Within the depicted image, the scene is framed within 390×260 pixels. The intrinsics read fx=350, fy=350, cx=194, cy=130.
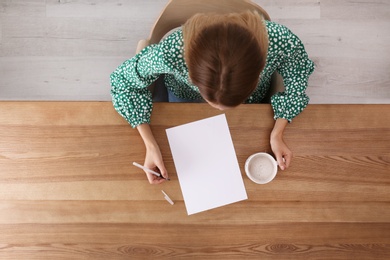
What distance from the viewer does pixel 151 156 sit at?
0.92m

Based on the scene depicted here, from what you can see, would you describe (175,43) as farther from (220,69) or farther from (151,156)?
(151,156)

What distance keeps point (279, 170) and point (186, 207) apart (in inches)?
10.6

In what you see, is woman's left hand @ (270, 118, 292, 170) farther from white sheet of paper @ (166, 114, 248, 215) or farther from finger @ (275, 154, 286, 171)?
white sheet of paper @ (166, 114, 248, 215)

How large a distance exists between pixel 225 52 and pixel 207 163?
1.15 ft

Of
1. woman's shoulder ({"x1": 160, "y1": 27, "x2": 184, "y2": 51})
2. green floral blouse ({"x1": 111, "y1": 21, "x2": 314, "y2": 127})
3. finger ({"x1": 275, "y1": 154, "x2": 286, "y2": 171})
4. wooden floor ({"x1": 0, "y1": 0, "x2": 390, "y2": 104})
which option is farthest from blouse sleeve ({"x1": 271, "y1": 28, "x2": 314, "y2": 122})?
wooden floor ({"x1": 0, "y1": 0, "x2": 390, "y2": 104})

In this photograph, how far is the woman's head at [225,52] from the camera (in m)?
0.71

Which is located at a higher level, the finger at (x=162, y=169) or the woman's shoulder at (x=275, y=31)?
the woman's shoulder at (x=275, y=31)

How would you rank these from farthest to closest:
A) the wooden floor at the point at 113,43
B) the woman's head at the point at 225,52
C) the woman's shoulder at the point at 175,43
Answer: the wooden floor at the point at 113,43 → the woman's shoulder at the point at 175,43 → the woman's head at the point at 225,52

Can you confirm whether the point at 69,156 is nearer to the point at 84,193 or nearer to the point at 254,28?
the point at 84,193

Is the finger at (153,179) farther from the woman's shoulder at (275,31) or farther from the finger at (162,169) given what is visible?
the woman's shoulder at (275,31)

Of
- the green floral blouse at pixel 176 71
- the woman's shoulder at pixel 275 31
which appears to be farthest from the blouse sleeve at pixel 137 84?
the woman's shoulder at pixel 275 31

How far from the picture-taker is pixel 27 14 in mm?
1638

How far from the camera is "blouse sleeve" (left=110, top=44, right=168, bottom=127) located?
2.95ft

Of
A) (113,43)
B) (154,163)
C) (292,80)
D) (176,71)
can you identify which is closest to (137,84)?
(176,71)
